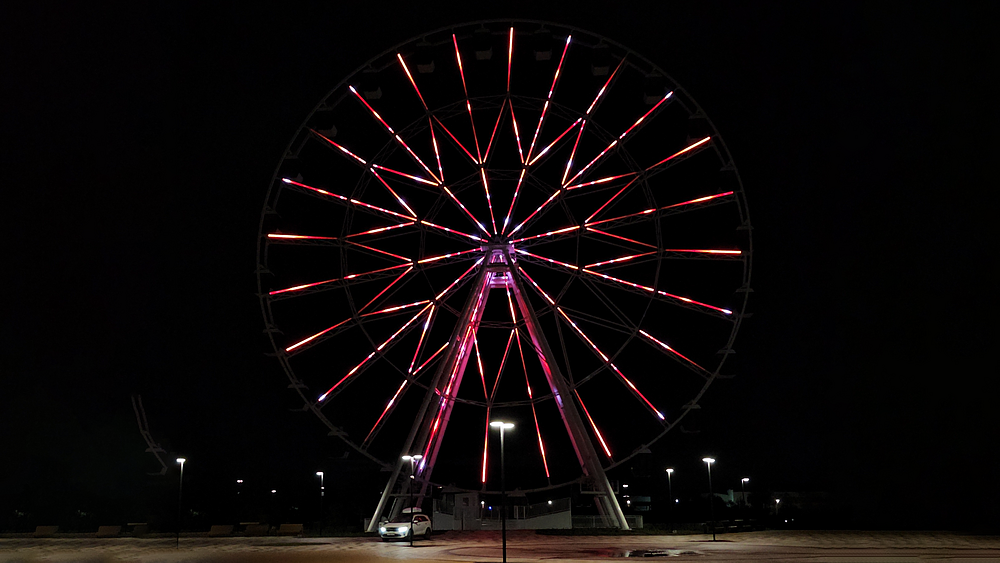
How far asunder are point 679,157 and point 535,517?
2213 centimetres

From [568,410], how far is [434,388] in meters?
4.93

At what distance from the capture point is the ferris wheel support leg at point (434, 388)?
2875 cm

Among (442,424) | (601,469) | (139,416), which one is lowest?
(601,469)

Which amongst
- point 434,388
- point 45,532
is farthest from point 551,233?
point 45,532

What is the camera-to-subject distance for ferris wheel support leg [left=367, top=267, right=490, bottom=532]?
28750mm

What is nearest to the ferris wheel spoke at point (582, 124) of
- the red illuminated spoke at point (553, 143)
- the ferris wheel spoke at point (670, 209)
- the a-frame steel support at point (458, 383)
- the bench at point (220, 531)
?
the red illuminated spoke at point (553, 143)

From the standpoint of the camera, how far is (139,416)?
173 ft

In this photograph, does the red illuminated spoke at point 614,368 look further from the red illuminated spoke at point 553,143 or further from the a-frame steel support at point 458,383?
the red illuminated spoke at point 553,143

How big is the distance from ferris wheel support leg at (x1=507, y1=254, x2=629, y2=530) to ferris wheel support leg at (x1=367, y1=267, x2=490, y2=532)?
59.7 inches

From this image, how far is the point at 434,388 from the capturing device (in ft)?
94.7

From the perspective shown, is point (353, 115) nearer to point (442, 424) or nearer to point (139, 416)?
point (442, 424)

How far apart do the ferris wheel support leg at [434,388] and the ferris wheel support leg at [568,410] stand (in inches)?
59.7

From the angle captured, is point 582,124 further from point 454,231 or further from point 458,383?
point 458,383

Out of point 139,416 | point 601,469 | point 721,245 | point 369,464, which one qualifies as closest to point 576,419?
point 601,469
